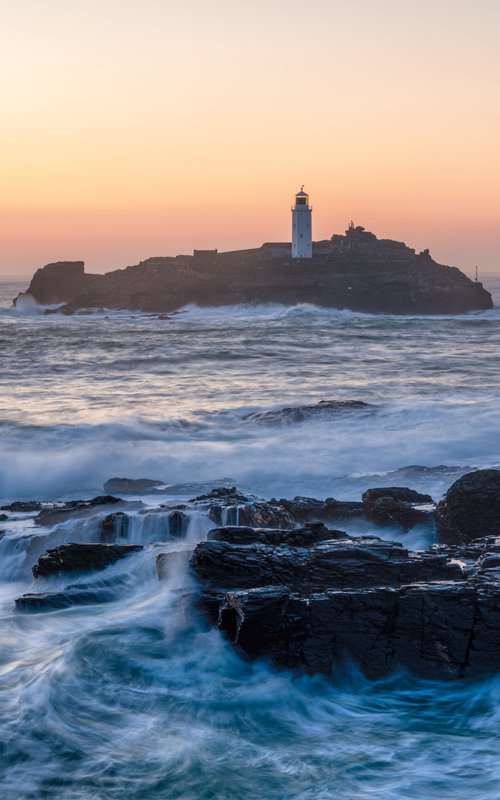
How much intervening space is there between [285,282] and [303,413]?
57995 millimetres

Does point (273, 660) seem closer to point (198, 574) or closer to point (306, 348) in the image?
point (198, 574)

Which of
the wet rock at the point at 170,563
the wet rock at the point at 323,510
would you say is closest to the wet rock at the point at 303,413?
the wet rock at the point at 323,510

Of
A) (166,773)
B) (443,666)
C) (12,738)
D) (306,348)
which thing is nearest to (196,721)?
(166,773)

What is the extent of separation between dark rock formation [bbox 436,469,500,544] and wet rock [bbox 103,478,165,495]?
206 inches

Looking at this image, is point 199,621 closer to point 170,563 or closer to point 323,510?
point 170,563

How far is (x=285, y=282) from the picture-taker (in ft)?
248

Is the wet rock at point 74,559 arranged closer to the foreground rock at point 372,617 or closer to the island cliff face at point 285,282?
the foreground rock at point 372,617

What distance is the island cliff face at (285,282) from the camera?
73188mm

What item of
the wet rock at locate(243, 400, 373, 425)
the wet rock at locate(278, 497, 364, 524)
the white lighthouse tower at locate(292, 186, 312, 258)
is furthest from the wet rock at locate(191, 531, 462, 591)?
the white lighthouse tower at locate(292, 186, 312, 258)

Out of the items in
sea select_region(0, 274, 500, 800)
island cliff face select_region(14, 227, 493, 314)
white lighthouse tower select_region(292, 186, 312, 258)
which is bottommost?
sea select_region(0, 274, 500, 800)

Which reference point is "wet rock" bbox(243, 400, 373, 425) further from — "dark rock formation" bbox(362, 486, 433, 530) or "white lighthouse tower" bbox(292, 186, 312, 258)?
"white lighthouse tower" bbox(292, 186, 312, 258)

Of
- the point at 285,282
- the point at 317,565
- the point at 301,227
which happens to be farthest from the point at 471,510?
the point at 301,227

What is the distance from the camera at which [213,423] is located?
62.5 feet

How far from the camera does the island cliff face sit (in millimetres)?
73188
